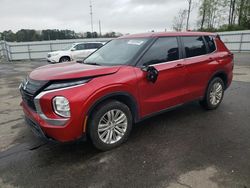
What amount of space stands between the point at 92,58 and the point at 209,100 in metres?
2.73

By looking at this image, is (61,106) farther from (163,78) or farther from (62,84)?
(163,78)

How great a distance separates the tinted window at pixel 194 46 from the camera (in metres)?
4.52

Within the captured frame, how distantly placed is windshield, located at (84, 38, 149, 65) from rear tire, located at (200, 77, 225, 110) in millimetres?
1992

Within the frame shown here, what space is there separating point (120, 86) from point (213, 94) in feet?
9.02

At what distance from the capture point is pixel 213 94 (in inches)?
204

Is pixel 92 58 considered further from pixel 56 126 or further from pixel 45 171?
pixel 45 171

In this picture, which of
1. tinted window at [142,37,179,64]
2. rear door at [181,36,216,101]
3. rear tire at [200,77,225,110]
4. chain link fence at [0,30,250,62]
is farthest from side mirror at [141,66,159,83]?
chain link fence at [0,30,250,62]

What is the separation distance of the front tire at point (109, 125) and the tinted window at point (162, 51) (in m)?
0.92

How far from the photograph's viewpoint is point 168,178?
2820mm

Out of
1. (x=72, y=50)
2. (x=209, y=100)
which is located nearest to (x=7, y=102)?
(x=209, y=100)

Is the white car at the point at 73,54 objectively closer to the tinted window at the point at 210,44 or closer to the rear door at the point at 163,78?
the tinted window at the point at 210,44

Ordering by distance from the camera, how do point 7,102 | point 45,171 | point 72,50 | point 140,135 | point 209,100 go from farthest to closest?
point 72,50, point 7,102, point 209,100, point 140,135, point 45,171

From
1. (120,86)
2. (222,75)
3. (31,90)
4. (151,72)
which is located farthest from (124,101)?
(222,75)

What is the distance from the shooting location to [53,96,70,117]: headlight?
9.66 feet
